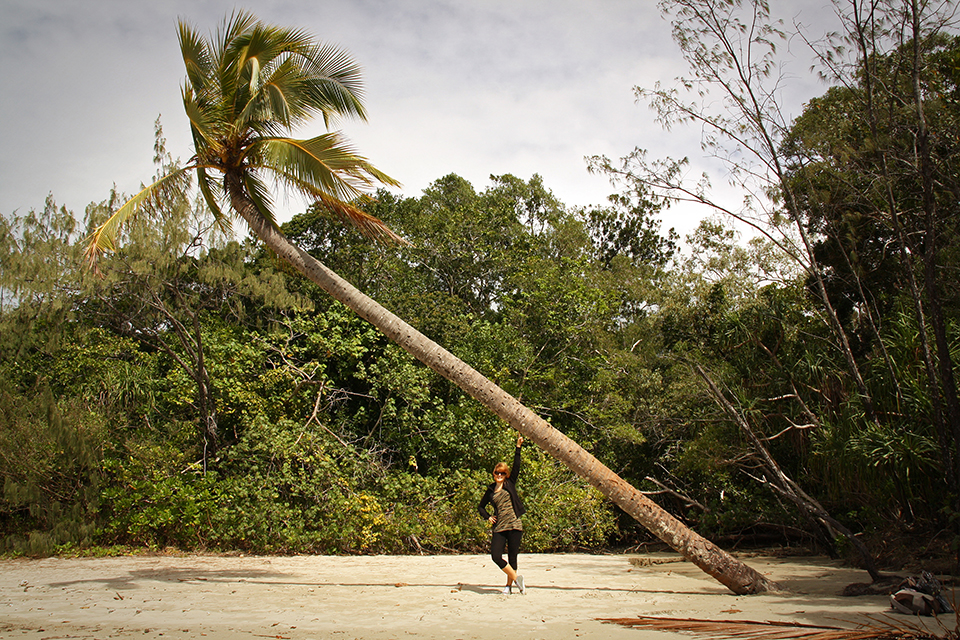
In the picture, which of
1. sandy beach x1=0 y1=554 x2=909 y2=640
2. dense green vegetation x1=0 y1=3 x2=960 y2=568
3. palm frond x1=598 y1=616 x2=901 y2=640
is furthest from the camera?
dense green vegetation x1=0 y1=3 x2=960 y2=568

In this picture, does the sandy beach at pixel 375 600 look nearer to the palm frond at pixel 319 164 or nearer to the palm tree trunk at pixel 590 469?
the palm tree trunk at pixel 590 469

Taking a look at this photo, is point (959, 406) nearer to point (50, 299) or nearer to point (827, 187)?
point (827, 187)

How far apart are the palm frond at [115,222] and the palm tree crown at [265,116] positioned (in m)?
0.02

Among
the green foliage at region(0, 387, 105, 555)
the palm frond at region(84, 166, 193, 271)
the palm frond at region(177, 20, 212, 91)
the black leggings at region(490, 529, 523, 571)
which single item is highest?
the palm frond at region(177, 20, 212, 91)

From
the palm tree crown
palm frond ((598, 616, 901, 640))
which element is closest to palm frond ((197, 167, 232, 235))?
the palm tree crown

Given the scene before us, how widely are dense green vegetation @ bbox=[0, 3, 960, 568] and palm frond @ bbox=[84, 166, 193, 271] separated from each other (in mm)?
229

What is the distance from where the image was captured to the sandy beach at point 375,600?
4816 mm

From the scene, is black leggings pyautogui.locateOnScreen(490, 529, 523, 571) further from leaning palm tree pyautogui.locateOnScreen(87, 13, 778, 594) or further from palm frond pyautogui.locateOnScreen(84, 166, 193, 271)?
palm frond pyautogui.locateOnScreen(84, 166, 193, 271)

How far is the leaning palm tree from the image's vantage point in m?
7.29

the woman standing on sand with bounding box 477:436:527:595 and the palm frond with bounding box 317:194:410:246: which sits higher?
the palm frond with bounding box 317:194:410:246

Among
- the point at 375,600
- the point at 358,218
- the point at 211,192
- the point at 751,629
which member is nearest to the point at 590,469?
the point at 751,629

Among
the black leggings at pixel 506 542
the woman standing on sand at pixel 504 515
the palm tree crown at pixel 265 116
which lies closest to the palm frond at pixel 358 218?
the palm tree crown at pixel 265 116

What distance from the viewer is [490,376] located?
1653 centimetres

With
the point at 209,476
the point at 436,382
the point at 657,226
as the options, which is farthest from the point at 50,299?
the point at 657,226
